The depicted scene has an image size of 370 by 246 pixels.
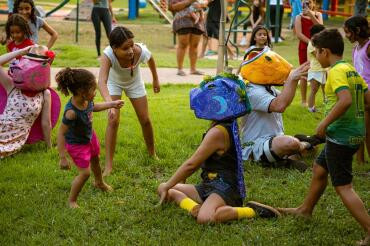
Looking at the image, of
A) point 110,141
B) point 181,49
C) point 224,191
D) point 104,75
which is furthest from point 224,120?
point 181,49

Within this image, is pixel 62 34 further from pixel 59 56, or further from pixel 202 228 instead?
pixel 202 228

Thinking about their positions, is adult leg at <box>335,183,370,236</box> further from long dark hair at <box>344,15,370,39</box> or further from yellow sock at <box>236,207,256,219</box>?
long dark hair at <box>344,15,370,39</box>

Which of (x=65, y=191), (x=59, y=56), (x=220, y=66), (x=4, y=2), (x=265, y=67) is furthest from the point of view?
(x=4, y=2)

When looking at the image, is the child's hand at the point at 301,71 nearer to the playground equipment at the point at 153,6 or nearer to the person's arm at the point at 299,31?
the person's arm at the point at 299,31

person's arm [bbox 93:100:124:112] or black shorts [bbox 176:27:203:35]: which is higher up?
person's arm [bbox 93:100:124:112]

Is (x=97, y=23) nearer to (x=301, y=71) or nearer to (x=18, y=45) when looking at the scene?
(x=18, y=45)

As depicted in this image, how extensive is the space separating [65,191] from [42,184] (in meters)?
0.27

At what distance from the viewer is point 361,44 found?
19.2ft

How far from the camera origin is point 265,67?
230 inches

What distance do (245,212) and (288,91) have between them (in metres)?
1.24

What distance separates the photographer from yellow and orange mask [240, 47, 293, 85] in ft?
19.0

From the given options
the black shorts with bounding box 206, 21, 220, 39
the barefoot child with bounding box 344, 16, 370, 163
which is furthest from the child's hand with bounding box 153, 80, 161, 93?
the black shorts with bounding box 206, 21, 220, 39

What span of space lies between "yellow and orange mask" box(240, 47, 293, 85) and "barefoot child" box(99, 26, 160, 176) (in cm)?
99

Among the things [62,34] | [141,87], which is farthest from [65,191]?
[62,34]
